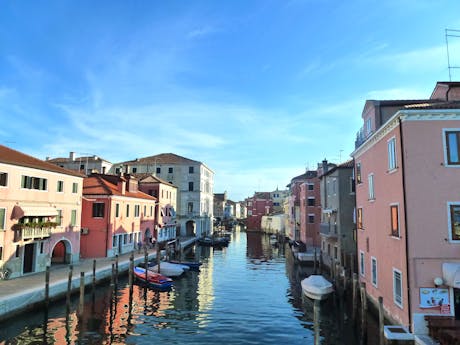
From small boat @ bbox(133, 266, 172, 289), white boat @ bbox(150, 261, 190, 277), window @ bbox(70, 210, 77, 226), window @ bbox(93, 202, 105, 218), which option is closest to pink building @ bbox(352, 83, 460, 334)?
small boat @ bbox(133, 266, 172, 289)

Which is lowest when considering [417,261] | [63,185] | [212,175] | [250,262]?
[250,262]

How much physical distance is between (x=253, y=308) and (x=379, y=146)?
1188 centimetres

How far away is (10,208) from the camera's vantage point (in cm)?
2189

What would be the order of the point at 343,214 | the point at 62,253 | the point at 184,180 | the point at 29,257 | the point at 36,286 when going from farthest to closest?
the point at 184,180 → the point at 62,253 → the point at 343,214 → the point at 29,257 → the point at 36,286

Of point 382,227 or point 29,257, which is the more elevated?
point 382,227

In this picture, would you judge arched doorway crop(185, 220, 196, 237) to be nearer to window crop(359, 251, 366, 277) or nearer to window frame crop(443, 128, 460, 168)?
window crop(359, 251, 366, 277)

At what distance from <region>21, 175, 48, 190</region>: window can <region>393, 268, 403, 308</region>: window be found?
22.5 meters

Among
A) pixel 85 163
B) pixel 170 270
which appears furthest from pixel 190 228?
pixel 170 270

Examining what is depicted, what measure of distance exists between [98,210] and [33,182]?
936 cm

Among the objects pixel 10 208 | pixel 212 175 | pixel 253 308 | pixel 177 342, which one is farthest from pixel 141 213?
pixel 212 175

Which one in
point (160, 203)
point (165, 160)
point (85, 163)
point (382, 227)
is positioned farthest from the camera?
point (165, 160)

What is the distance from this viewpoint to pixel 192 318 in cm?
1897

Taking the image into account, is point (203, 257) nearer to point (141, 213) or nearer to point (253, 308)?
point (141, 213)

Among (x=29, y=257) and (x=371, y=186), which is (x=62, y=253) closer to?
(x=29, y=257)
